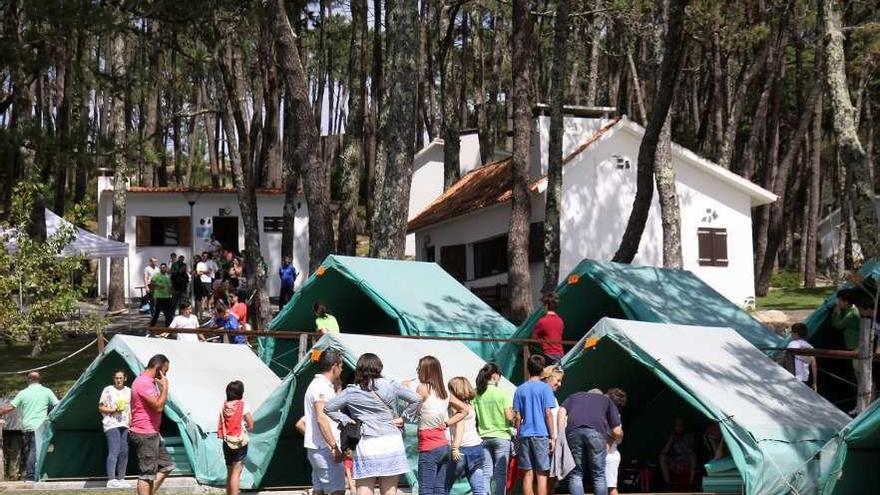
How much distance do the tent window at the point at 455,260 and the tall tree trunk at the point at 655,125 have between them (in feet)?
41.4

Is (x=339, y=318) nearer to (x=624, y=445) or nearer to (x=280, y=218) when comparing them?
(x=624, y=445)

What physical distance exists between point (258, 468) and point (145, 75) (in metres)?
22.7

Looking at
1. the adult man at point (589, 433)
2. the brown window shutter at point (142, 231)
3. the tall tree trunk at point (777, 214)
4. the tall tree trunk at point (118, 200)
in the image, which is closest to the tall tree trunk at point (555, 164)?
the adult man at point (589, 433)

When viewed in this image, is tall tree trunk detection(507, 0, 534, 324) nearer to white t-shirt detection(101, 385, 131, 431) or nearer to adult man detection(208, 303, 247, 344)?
adult man detection(208, 303, 247, 344)

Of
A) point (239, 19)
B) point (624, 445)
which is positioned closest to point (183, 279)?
point (239, 19)

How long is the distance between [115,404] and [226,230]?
25969 millimetres

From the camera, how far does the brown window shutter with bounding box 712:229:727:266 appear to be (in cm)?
3603

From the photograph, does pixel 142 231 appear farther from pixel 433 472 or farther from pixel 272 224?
pixel 433 472

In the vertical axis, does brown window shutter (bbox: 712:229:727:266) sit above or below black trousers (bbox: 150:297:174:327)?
above

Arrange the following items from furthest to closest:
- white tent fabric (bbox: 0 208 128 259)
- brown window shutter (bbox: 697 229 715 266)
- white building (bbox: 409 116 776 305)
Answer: brown window shutter (bbox: 697 229 715 266) < white building (bbox: 409 116 776 305) < white tent fabric (bbox: 0 208 128 259)

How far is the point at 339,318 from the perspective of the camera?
22.2 metres

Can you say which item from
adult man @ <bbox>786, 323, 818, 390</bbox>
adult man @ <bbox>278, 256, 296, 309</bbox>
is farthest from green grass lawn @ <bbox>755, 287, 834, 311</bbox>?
adult man @ <bbox>786, 323, 818, 390</bbox>

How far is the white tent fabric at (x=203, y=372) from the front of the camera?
16.4 m

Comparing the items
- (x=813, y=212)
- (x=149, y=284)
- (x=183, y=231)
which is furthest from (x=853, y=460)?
(x=183, y=231)
